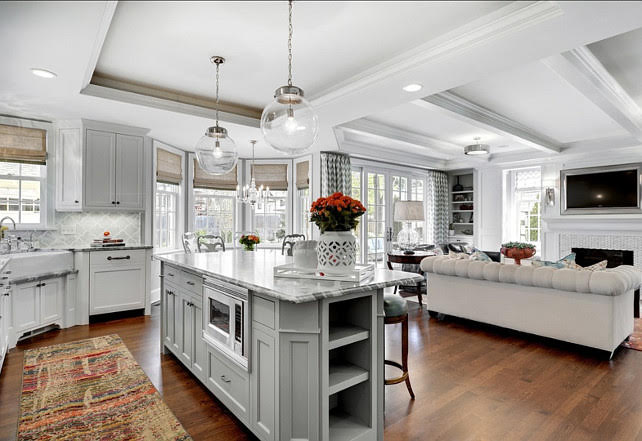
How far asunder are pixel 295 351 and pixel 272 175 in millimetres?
5379

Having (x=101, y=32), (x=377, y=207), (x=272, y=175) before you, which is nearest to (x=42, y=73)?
(x=101, y=32)

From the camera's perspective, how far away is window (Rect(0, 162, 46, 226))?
4277 millimetres

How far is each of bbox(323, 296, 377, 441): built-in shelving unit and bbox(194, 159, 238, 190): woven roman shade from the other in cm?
464

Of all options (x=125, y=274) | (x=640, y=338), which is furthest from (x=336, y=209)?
(x=640, y=338)

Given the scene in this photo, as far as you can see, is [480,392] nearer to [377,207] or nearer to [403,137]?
[403,137]

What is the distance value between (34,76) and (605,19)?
14.4 ft

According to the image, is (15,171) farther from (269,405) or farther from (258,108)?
(269,405)

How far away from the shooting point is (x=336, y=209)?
211 centimetres

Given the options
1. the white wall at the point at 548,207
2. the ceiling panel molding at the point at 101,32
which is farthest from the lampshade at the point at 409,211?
the ceiling panel molding at the point at 101,32

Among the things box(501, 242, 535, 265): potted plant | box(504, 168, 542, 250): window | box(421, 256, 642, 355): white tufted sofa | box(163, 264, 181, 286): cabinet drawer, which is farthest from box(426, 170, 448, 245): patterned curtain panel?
box(163, 264, 181, 286): cabinet drawer

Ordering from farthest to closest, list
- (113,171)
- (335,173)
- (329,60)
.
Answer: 1. (335,173)
2. (113,171)
3. (329,60)

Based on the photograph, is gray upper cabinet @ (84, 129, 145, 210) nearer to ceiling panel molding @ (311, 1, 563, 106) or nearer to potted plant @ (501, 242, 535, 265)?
ceiling panel molding @ (311, 1, 563, 106)

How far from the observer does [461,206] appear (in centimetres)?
902

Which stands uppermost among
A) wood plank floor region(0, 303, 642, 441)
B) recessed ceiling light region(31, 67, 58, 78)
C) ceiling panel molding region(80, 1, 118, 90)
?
ceiling panel molding region(80, 1, 118, 90)
